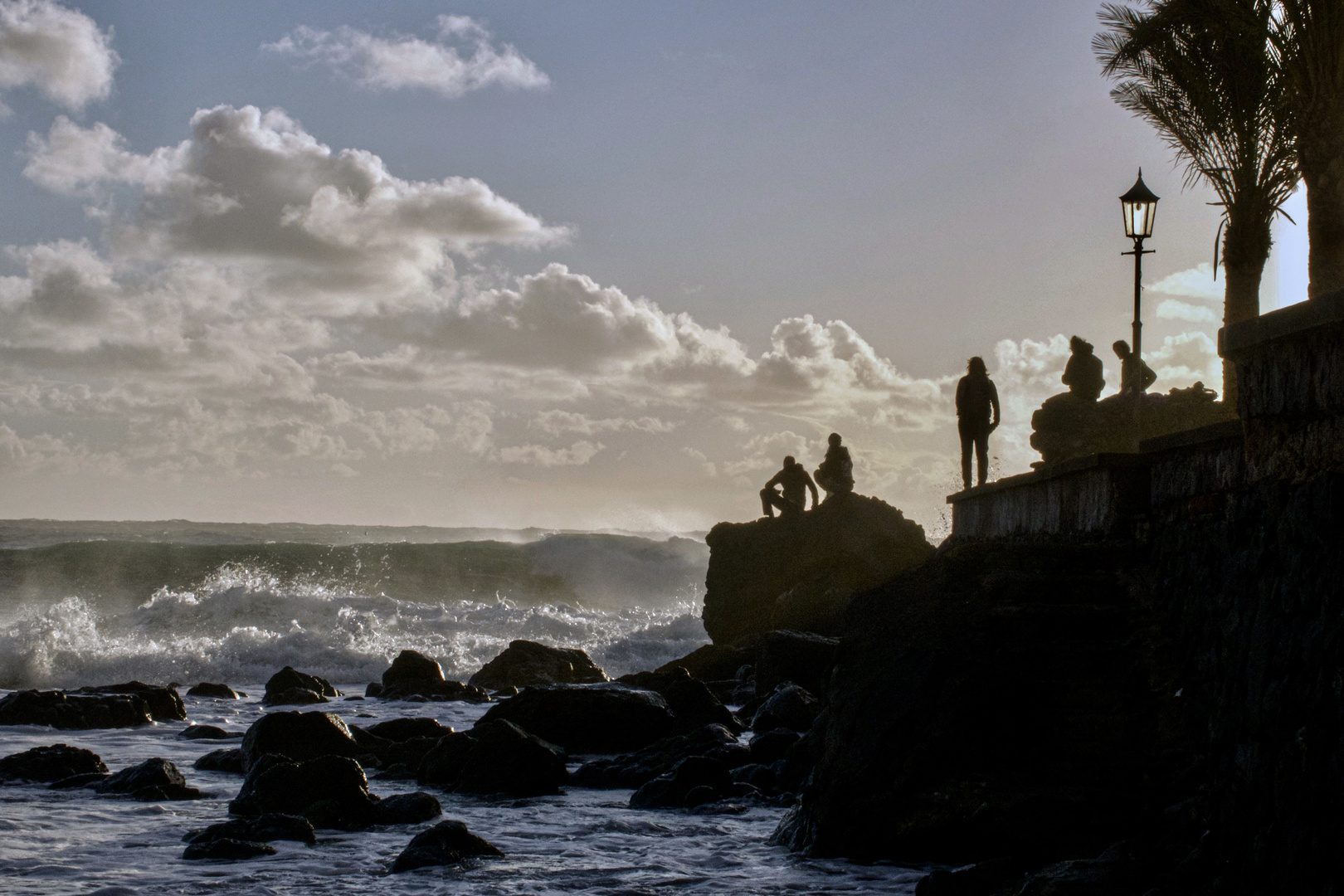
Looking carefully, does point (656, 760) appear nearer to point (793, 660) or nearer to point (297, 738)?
point (297, 738)

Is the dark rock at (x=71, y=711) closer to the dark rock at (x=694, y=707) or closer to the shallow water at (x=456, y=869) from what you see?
the shallow water at (x=456, y=869)

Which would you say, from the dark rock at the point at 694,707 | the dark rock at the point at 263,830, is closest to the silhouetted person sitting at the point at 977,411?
the dark rock at the point at 694,707

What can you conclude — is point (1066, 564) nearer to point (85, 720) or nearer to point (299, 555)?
point (85, 720)

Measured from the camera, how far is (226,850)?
21.9 ft

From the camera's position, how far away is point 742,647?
17984mm

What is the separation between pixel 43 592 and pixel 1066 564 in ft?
118

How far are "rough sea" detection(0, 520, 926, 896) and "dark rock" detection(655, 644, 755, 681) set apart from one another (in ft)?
11.8

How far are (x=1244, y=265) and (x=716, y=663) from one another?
8765 millimetres

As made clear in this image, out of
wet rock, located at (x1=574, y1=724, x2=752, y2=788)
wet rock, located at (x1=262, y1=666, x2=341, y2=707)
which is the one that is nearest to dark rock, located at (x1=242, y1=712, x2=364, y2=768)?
wet rock, located at (x1=574, y1=724, x2=752, y2=788)

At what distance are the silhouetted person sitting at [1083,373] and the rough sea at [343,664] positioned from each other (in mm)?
5816

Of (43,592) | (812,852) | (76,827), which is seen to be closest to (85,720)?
A: (76,827)

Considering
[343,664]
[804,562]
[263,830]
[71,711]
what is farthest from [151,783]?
[343,664]

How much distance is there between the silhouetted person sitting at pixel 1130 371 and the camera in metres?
10.2

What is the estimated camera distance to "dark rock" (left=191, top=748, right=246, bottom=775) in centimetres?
996
